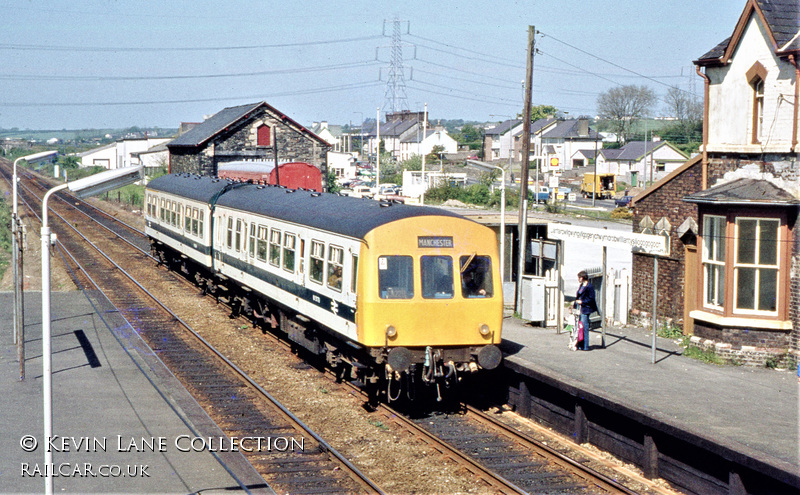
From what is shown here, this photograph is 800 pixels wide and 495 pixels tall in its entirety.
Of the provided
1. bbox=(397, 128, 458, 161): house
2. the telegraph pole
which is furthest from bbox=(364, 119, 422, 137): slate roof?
the telegraph pole

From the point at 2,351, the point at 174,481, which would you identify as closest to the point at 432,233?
the point at 174,481

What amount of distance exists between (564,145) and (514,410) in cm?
8992

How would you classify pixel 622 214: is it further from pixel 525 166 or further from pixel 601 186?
pixel 525 166

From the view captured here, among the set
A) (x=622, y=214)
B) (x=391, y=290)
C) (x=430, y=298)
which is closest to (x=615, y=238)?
Result: (x=430, y=298)

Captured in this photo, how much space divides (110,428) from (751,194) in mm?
10833

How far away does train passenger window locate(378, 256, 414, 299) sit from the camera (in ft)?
Result: 39.8

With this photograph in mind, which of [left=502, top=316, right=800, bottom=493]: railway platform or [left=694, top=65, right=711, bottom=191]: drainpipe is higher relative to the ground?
[left=694, top=65, right=711, bottom=191]: drainpipe

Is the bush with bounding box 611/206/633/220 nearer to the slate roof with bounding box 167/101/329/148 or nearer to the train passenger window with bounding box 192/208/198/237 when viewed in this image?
the slate roof with bounding box 167/101/329/148

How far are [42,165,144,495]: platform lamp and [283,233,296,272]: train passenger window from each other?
5.49m

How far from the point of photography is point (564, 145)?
10044 centimetres

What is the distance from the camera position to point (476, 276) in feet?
41.5

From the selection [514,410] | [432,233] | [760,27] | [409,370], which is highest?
[760,27]

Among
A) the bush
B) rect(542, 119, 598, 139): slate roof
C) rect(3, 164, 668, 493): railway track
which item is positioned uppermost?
rect(542, 119, 598, 139): slate roof

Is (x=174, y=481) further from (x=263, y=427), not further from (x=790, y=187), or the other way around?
(x=790, y=187)
